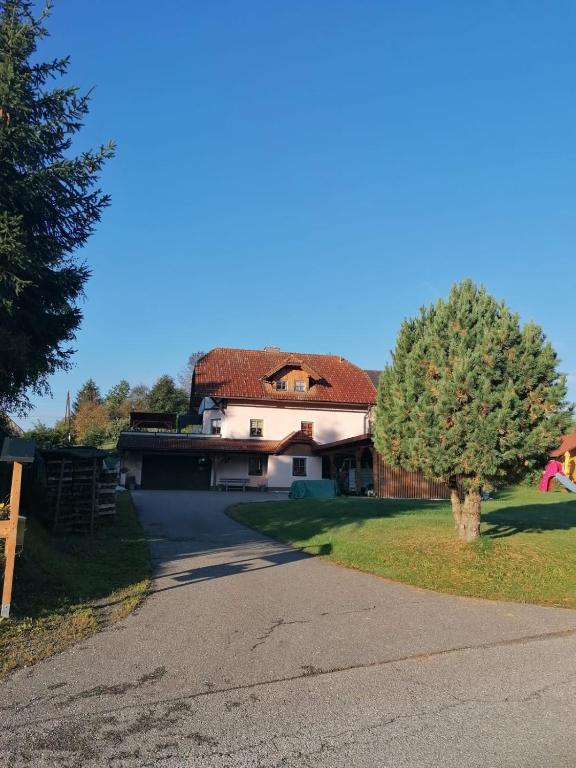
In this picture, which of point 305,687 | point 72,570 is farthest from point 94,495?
point 305,687

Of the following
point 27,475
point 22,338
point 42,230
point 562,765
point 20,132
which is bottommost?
point 562,765

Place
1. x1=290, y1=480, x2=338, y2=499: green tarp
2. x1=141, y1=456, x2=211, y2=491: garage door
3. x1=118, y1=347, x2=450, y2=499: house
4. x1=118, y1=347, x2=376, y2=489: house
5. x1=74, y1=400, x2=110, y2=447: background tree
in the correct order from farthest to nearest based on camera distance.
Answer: x1=74, y1=400, x2=110, y2=447: background tree, x1=141, y1=456, x2=211, y2=491: garage door, x1=118, y1=347, x2=376, y2=489: house, x1=118, y1=347, x2=450, y2=499: house, x1=290, y1=480, x2=338, y2=499: green tarp

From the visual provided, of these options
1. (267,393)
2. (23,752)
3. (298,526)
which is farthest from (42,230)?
(267,393)

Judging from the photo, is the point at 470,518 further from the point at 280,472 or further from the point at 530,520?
the point at 280,472

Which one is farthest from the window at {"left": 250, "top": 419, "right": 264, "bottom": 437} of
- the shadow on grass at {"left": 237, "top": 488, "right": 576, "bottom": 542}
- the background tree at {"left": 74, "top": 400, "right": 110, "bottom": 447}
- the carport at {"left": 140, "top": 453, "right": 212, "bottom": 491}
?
the background tree at {"left": 74, "top": 400, "right": 110, "bottom": 447}

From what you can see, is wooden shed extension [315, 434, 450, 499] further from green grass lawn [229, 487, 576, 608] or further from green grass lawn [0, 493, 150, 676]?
green grass lawn [0, 493, 150, 676]

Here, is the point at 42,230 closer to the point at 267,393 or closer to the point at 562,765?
the point at 562,765

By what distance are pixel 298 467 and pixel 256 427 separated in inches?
160

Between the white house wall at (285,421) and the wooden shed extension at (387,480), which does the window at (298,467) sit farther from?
the wooden shed extension at (387,480)

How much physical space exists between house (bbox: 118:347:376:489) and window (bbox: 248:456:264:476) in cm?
7

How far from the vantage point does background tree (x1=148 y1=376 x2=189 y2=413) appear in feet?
228

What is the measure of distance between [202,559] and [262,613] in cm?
427

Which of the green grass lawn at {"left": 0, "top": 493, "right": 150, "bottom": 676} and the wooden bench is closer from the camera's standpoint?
the green grass lawn at {"left": 0, "top": 493, "right": 150, "bottom": 676}

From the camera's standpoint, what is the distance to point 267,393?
41406mm
